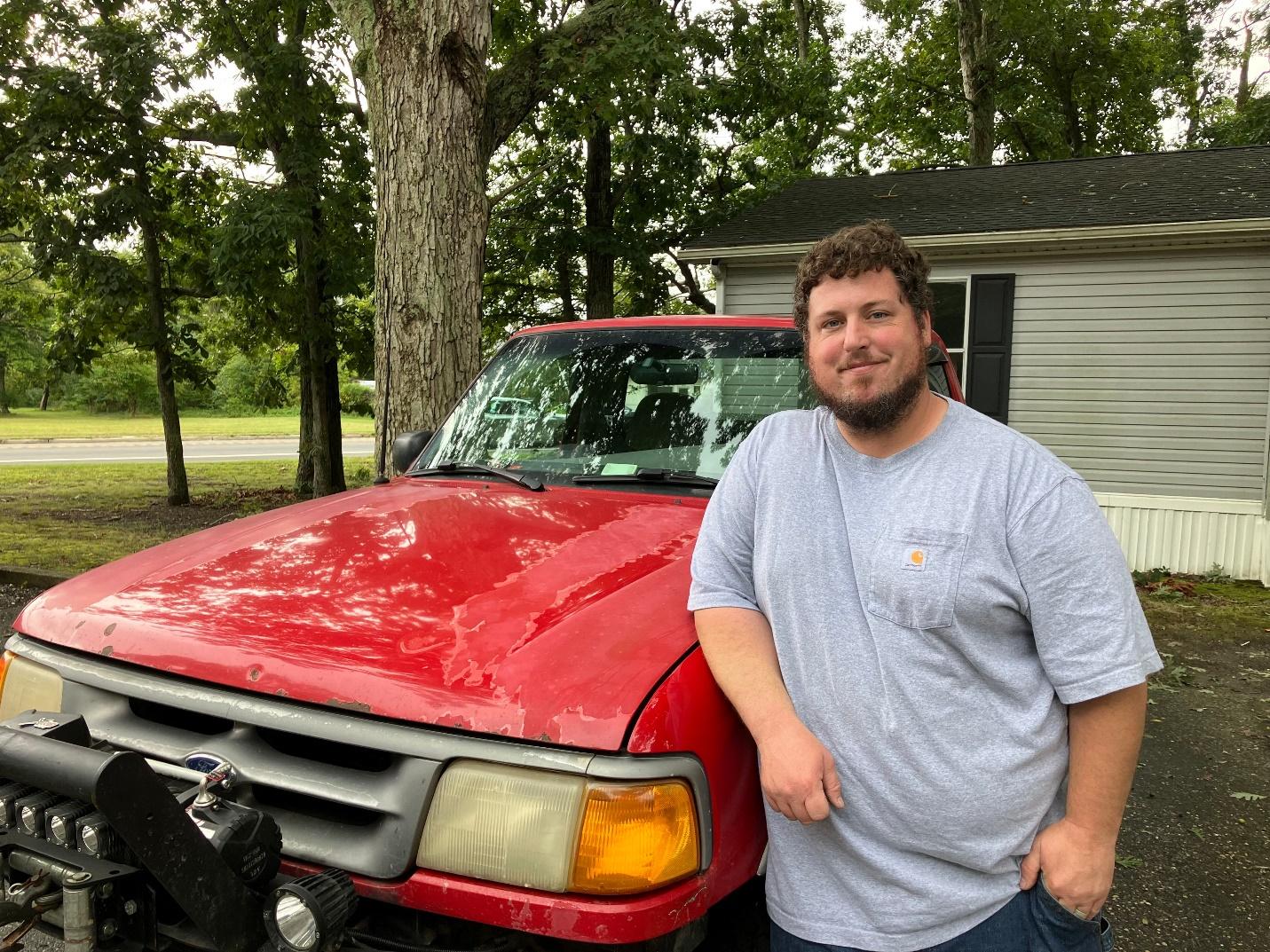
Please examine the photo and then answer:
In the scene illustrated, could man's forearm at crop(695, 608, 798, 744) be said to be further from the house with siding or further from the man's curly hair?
the house with siding

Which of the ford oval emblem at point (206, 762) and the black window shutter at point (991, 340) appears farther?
the black window shutter at point (991, 340)

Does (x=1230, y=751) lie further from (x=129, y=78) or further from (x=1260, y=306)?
(x=129, y=78)

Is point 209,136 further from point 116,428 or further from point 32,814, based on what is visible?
point 116,428

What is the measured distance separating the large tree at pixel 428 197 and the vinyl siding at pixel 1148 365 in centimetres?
648

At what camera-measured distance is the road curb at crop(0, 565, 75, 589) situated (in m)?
7.71

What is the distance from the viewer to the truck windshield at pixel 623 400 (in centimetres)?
311

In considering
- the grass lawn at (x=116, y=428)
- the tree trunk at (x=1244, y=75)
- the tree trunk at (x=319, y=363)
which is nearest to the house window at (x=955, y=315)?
the tree trunk at (x=319, y=363)

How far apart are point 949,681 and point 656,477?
4.44 feet

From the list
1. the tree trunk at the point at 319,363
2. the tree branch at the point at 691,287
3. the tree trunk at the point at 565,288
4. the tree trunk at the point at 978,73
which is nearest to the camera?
the tree trunk at the point at 319,363

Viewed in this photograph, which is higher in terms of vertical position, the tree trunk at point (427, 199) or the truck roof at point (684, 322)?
the tree trunk at point (427, 199)

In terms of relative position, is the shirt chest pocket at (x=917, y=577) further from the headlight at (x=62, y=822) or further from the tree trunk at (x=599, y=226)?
the tree trunk at (x=599, y=226)

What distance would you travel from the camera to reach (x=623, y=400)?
336 cm

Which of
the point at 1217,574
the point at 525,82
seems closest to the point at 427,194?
the point at 525,82

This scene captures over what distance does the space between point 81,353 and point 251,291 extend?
3672 millimetres
